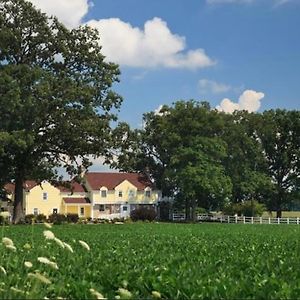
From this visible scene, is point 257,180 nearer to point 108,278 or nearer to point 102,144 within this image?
point 102,144

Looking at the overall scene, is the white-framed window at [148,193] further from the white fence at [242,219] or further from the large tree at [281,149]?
the large tree at [281,149]

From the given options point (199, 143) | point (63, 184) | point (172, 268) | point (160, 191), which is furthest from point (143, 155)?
point (172, 268)

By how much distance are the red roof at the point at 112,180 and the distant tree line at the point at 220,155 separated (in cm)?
178

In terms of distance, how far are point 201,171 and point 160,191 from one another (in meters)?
21.5

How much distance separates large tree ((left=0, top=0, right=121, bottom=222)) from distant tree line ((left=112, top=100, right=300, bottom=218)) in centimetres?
2587

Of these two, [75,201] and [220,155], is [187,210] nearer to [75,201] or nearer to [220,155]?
[220,155]

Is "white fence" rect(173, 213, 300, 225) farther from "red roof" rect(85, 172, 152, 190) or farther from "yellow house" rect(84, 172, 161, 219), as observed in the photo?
"red roof" rect(85, 172, 152, 190)

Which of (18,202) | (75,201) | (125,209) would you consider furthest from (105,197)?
(18,202)

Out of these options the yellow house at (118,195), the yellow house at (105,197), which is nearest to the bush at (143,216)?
the yellow house at (105,197)

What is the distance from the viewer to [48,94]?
1759 inches

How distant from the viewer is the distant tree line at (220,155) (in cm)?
7438

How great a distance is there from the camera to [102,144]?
1890 inches

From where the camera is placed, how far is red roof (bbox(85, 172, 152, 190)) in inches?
3642

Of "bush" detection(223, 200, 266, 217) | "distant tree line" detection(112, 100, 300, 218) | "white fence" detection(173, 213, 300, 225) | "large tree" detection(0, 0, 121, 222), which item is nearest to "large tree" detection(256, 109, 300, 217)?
"distant tree line" detection(112, 100, 300, 218)
